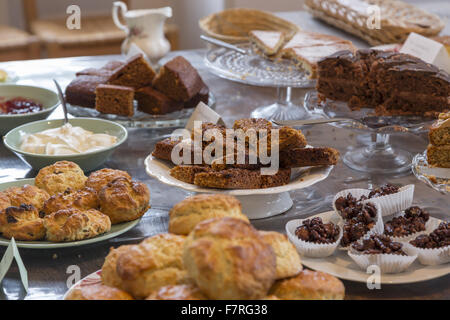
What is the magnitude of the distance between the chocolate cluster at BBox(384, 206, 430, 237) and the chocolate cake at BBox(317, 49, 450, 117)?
624 millimetres

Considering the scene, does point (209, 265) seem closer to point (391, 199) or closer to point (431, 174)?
point (391, 199)

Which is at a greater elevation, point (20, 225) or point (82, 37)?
point (20, 225)

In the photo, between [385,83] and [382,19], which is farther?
[382,19]

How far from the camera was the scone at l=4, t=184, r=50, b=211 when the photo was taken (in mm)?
1507

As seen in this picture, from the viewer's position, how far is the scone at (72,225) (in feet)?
4.61

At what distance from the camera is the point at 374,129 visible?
1906 millimetres

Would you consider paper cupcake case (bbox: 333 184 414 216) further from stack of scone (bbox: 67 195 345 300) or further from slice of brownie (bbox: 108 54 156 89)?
slice of brownie (bbox: 108 54 156 89)

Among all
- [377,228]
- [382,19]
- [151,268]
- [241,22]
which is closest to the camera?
[151,268]

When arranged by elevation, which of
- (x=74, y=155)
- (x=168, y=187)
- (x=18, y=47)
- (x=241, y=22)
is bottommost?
(x=18, y=47)

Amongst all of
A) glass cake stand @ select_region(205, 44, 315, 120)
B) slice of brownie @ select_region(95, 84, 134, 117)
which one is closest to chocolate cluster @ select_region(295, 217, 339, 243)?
glass cake stand @ select_region(205, 44, 315, 120)

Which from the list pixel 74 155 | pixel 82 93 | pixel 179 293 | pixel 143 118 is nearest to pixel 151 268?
pixel 179 293

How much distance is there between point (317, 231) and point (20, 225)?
69 centimetres

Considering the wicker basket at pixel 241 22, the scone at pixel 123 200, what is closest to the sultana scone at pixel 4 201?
the scone at pixel 123 200
